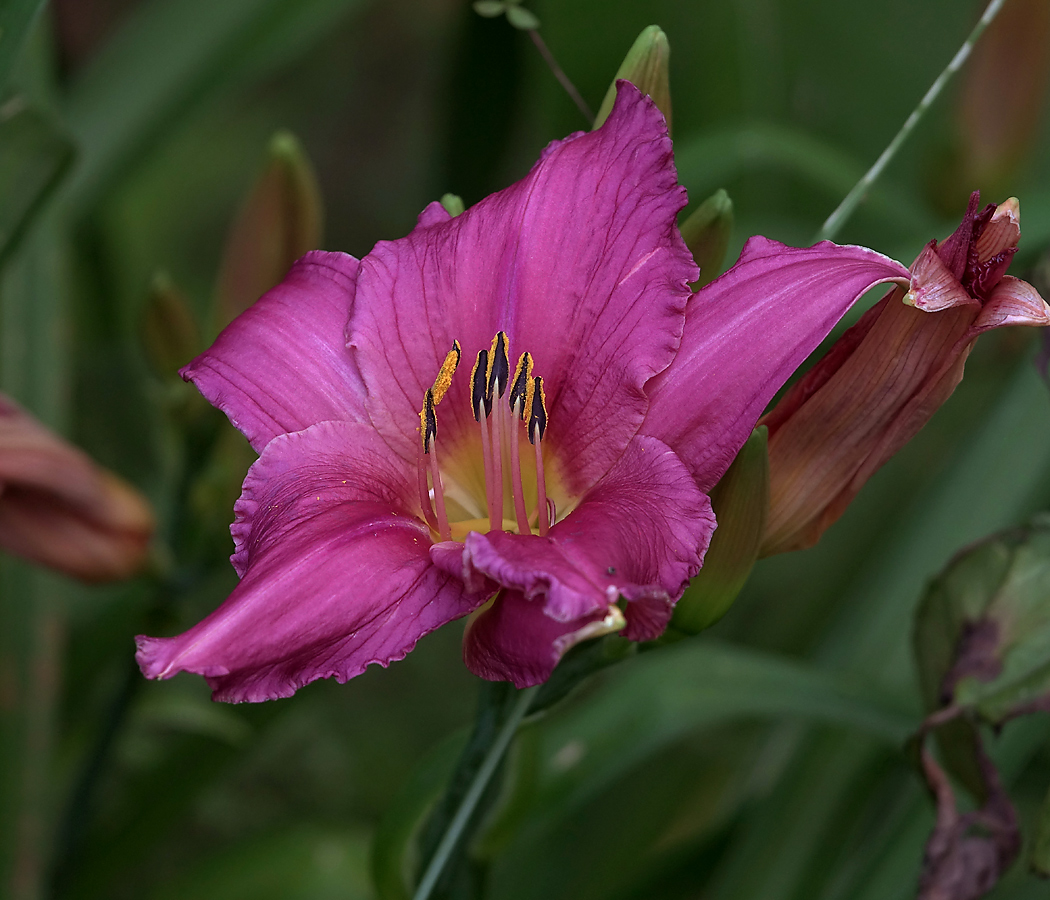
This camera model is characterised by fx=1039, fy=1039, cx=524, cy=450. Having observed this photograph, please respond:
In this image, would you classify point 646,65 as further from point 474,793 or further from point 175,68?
point 175,68

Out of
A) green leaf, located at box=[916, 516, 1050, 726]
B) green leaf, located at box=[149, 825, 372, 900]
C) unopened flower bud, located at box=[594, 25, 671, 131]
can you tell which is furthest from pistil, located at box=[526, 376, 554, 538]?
A: green leaf, located at box=[149, 825, 372, 900]

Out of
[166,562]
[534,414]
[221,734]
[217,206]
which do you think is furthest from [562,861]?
[217,206]

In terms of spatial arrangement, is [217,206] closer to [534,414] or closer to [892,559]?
[892,559]

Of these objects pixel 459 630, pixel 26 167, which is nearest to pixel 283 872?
pixel 459 630

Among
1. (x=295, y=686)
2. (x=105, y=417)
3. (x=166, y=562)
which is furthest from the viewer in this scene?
(x=105, y=417)

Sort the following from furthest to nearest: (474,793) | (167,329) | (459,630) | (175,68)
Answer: (459,630) < (175,68) < (167,329) < (474,793)

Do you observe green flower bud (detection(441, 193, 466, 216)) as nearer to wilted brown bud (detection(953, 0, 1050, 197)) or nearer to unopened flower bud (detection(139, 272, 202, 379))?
unopened flower bud (detection(139, 272, 202, 379))
